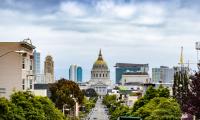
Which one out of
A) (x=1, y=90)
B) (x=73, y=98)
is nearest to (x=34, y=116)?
(x=1, y=90)

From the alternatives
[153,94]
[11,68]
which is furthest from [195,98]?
[153,94]

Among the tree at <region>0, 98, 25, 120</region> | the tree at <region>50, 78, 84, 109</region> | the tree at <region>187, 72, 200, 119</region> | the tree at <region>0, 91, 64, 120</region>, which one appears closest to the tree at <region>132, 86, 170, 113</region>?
the tree at <region>50, 78, 84, 109</region>

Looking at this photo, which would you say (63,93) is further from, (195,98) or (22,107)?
(195,98)

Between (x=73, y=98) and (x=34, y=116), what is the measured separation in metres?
65.3

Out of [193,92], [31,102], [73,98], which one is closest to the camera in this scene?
[193,92]

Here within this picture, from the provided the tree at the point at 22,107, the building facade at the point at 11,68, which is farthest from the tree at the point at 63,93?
the tree at the point at 22,107

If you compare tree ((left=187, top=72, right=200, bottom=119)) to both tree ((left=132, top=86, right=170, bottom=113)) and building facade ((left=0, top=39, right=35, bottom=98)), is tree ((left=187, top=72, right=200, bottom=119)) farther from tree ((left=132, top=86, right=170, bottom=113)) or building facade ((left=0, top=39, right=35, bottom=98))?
tree ((left=132, top=86, right=170, bottom=113))

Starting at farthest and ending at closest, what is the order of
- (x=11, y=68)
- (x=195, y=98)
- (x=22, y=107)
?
1. (x=11, y=68)
2. (x=22, y=107)
3. (x=195, y=98)

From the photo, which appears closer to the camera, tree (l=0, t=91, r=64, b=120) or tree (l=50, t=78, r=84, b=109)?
tree (l=0, t=91, r=64, b=120)

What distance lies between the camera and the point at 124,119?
6269 centimetres

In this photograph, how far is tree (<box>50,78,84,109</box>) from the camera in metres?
110

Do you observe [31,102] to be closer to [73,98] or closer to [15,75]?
[15,75]

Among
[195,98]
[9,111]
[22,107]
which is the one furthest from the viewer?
[22,107]

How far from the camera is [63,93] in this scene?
365 feet
